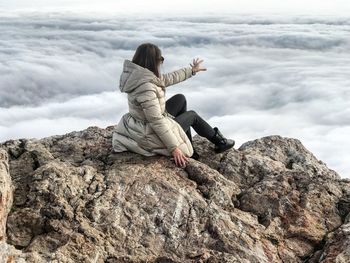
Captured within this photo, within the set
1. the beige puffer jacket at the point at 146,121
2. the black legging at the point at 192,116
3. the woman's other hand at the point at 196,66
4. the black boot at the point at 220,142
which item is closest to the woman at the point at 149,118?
the beige puffer jacket at the point at 146,121

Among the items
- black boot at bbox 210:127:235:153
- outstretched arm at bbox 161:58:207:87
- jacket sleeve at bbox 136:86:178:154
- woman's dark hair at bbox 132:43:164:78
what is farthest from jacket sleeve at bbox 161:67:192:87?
black boot at bbox 210:127:235:153

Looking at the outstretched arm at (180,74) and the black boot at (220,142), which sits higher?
the outstretched arm at (180,74)

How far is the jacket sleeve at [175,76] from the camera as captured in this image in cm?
873

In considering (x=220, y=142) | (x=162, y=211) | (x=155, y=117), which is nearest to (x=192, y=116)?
(x=220, y=142)

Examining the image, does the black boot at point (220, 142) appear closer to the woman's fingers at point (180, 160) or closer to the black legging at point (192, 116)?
the black legging at point (192, 116)

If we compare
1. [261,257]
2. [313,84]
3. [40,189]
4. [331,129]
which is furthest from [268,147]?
[313,84]

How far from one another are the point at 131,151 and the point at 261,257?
2.91 m

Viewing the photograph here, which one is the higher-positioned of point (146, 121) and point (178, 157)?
point (146, 121)

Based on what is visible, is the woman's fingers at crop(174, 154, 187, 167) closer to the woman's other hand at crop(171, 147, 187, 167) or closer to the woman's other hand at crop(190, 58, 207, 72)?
the woman's other hand at crop(171, 147, 187, 167)

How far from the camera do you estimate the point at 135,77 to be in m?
7.91

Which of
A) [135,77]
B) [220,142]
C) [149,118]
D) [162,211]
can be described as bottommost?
[162,211]

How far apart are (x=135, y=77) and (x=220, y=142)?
2033 millimetres

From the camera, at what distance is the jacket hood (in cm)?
788

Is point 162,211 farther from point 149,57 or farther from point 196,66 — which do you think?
point 196,66
